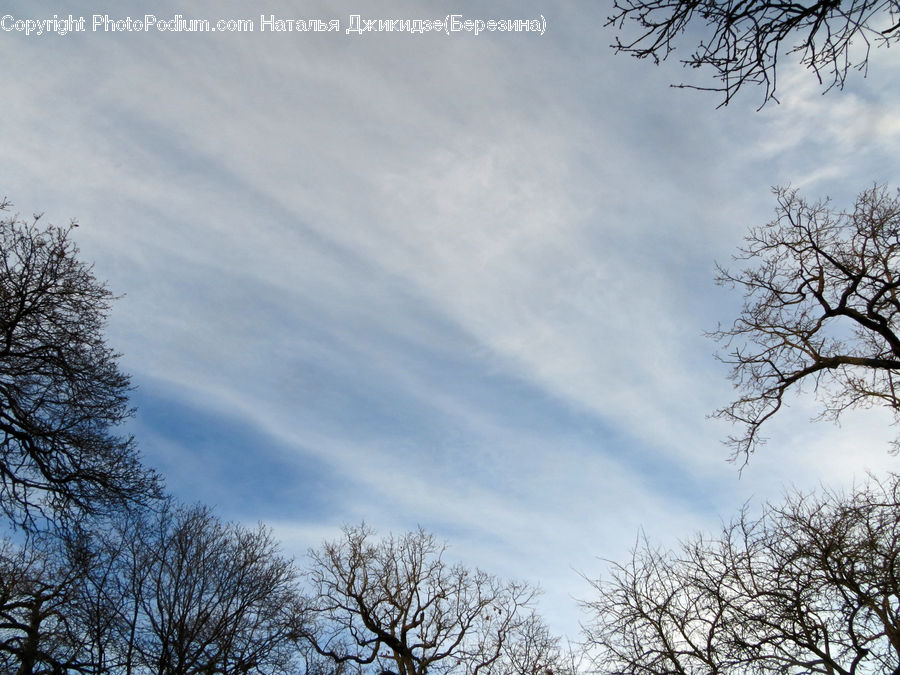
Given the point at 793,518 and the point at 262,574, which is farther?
the point at 262,574

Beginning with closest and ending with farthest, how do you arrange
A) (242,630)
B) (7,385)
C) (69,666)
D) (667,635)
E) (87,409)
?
(7,385), (87,409), (667,635), (69,666), (242,630)

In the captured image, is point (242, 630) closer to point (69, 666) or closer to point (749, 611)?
point (69, 666)

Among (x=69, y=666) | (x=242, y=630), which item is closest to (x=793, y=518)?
(x=69, y=666)

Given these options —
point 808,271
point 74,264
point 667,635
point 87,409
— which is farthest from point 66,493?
point 808,271

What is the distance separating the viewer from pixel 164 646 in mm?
17984

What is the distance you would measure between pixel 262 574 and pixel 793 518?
1773 cm

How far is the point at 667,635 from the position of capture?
1084cm

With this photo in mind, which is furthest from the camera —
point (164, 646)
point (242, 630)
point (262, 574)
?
point (262, 574)

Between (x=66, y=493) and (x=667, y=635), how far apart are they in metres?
10.7

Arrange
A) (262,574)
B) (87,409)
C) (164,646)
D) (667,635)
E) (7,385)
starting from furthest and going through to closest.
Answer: (262,574), (164,646), (667,635), (87,409), (7,385)

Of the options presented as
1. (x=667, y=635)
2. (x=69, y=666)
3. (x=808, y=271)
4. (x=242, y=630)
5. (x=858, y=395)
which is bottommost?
(x=69, y=666)

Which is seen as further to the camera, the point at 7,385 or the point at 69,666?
the point at 69,666

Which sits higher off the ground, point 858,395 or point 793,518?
point 858,395

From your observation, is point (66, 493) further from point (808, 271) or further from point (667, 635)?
point (808, 271)
